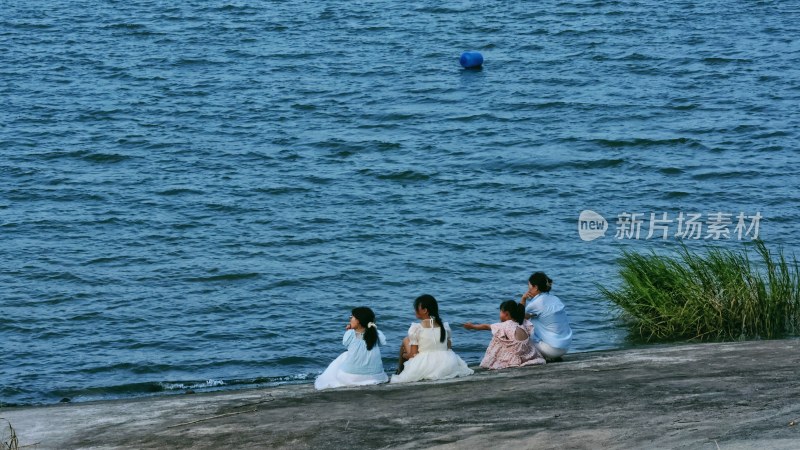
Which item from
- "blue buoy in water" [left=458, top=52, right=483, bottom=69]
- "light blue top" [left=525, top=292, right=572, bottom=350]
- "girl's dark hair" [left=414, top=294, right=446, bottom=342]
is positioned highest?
"blue buoy in water" [left=458, top=52, right=483, bottom=69]

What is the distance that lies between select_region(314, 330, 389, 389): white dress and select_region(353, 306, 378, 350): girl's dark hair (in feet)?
0.20

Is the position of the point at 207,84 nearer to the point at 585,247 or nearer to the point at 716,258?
the point at 585,247

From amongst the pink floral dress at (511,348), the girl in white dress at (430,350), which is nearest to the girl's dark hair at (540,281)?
the pink floral dress at (511,348)

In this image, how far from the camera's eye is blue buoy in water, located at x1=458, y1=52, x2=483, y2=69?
39.5 metres

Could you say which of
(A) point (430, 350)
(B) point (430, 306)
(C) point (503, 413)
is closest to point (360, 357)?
(A) point (430, 350)

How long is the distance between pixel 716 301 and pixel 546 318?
3746 millimetres

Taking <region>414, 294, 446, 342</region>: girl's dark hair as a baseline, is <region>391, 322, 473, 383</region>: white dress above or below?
below

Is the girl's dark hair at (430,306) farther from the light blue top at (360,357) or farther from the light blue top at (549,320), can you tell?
the light blue top at (549,320)

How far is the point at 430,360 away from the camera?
49.9ft

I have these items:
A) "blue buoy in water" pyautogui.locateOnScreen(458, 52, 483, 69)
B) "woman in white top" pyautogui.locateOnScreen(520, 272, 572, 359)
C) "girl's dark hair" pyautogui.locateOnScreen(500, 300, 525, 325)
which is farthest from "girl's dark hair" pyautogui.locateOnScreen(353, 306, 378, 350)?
"blue buoy in water" pyautogui.locateOnScreen(458, 52, 483, 69)

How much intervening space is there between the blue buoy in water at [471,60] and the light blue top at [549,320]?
24.1m

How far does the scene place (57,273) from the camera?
24.0 m

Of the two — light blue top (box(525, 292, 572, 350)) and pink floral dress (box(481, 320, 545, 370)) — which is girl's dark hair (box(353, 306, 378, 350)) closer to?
pink floral dress (box(481, 320, 545, 370))

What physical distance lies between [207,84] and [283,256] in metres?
14.7
